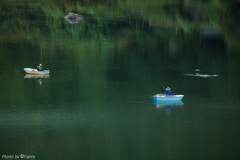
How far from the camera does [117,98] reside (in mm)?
55031

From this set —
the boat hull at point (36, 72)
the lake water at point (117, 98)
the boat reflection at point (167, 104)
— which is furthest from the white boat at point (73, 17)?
the boat reflection at point (167, 104)

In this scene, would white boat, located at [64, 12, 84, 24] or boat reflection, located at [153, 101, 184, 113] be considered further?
white boat, located at [64, 12, 84, 24]

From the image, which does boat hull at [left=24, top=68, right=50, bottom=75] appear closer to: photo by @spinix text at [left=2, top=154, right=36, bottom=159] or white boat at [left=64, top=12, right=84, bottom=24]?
photo by @spinix text at [left=2, top=154, right=36, bottom=159]

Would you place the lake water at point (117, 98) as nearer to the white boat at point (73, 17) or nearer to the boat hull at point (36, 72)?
the boat hull at point (36, 72)

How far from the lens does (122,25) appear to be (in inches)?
3765

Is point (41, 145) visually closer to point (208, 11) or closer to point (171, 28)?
point (171, 28)

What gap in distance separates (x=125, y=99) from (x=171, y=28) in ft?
141

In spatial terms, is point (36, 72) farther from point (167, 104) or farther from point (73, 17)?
point (73, 17)

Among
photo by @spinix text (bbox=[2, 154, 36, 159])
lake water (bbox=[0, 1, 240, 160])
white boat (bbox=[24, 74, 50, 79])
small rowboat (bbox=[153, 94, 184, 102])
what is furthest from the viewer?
white boat (bbox=[24, 74, 50, 79])

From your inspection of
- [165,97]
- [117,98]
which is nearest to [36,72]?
[117,98]

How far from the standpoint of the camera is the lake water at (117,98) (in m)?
42.7

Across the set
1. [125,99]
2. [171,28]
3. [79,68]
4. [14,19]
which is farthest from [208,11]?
[125,99]

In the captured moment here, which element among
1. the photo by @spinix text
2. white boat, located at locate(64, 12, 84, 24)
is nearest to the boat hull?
the photo by @spinix text

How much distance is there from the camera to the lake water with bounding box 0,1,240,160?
42719 mm
